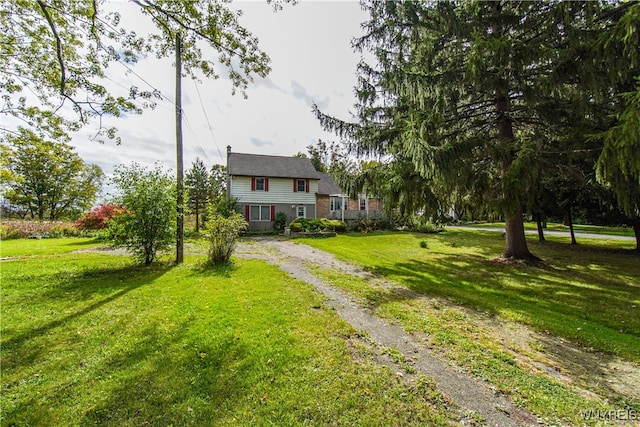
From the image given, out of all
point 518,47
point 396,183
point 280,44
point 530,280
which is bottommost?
point 530,280

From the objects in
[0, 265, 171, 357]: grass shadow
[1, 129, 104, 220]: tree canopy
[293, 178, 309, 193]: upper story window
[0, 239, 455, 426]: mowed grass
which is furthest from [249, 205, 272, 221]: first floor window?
[1, 129, 104, 220]: tree canopy

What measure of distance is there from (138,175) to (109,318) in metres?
5.32

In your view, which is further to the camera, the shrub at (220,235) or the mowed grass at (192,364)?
the shrub at (220,235)

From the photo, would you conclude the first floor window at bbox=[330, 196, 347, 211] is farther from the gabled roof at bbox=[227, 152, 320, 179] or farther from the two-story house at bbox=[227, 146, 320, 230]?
the gabled roof at bbox=[227, 152, 320, 179]

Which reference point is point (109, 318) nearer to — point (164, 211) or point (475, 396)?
point (164, 211)

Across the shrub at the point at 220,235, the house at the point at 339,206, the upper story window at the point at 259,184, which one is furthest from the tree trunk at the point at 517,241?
the upper story window at the point at 259,184

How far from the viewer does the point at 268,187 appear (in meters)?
22.3

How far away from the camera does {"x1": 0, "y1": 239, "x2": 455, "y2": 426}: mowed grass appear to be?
2.49 metres

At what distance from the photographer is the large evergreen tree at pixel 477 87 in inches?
267

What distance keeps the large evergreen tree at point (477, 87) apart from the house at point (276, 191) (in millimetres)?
11035

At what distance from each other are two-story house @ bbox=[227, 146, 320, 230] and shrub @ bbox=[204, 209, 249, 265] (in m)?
12.5

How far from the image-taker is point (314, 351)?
356 cm

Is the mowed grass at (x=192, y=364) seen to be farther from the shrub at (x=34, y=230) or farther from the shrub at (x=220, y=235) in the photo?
the shrub at (x=34, y=230)

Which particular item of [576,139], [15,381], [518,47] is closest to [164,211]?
[15,381]
